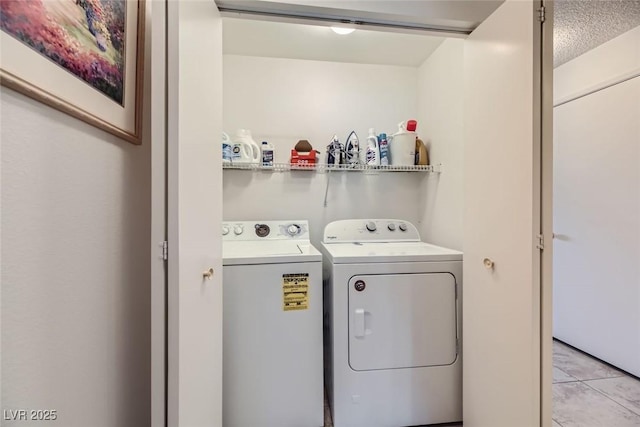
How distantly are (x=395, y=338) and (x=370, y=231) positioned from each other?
2.70 ft

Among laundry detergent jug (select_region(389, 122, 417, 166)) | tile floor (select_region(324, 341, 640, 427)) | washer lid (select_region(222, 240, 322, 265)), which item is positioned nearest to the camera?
washer lid (select_region(222, 240, 322, 265))

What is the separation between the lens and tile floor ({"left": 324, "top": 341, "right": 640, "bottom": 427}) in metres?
1.47

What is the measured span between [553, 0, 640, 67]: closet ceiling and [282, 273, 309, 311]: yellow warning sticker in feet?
7.73

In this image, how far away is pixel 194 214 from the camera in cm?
88

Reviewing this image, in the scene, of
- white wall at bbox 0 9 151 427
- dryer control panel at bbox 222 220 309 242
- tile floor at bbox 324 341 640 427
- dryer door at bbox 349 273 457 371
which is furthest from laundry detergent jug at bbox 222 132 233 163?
tile floor at bbox 324 341 640 427

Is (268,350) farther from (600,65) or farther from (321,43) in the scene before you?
(600,65)

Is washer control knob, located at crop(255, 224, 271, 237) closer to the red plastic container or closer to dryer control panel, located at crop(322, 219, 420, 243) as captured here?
dryer control panel, located at crop(322, 219, 420, 243)

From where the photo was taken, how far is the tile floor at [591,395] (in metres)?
1.47

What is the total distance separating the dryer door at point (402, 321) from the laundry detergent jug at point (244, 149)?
1177mm

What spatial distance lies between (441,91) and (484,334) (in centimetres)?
165

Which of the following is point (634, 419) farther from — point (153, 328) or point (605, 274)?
point (153, 328)

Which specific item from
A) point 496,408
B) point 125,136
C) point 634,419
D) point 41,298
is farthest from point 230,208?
point 634,419

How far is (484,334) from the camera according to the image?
1200 mm

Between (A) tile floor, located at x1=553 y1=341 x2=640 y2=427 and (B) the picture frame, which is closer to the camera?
(B) the picture frame
